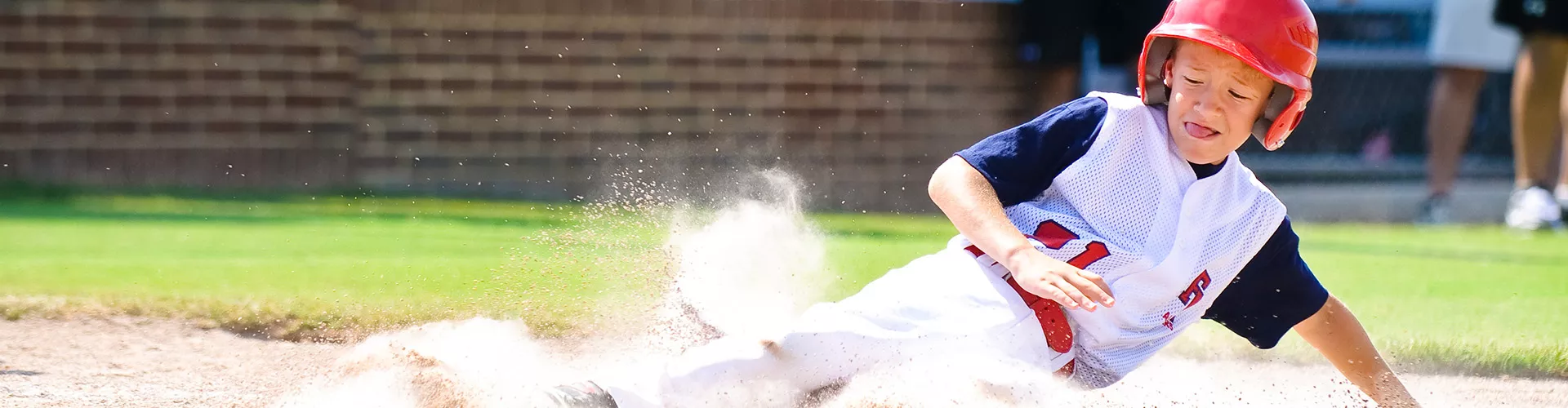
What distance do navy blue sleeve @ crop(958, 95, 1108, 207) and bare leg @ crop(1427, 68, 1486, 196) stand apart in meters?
5.09

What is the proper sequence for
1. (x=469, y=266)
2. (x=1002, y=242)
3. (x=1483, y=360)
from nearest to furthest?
1. (x=1002, y=242)
2. (x=1483, y=360)
3. (x=469, y=266)

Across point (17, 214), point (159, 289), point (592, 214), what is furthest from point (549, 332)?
point (17, 214)

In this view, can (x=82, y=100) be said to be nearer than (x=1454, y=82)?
No

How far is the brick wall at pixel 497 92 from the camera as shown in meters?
Answer: 8.04

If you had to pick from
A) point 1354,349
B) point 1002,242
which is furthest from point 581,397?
point 1354,349

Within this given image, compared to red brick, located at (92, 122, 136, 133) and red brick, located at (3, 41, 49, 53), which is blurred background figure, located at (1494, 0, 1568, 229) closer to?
red brick, located at (92, 122, 136, 133)

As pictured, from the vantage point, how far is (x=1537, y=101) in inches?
271

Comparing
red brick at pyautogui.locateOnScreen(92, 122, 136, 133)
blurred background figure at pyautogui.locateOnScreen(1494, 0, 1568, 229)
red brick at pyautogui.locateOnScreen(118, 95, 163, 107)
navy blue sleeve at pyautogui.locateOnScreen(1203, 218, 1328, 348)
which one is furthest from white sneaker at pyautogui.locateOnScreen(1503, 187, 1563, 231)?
red brick at pyautogui.locateOnScreen(92, 122, 136, 133)

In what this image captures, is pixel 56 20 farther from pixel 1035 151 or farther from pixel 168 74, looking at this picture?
pixel 1035 151

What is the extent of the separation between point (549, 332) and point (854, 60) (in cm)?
533

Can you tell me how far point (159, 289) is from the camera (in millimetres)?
4418

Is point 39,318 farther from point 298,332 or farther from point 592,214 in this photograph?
point 592,214

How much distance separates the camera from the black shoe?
2578 millimetres

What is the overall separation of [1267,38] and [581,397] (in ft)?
4.20
